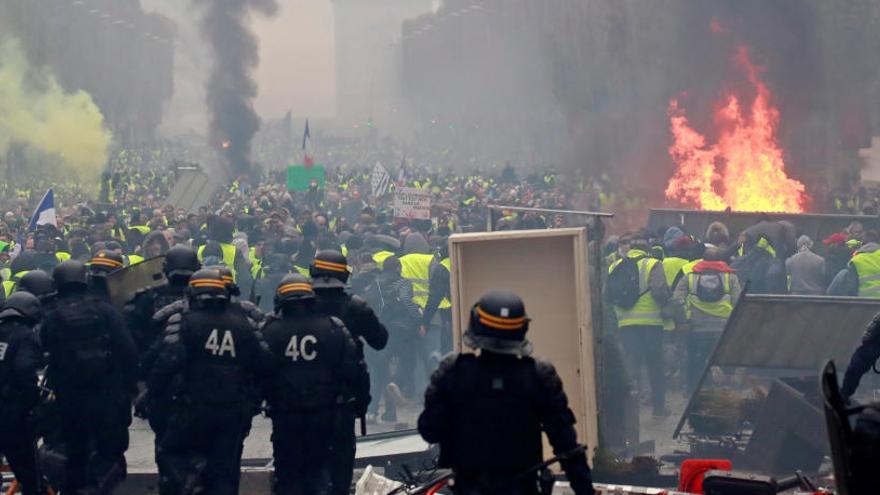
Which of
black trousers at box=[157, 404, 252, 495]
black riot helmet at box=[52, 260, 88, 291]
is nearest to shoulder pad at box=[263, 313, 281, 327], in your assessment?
black trousers at box=[157, 404, 252, 495]

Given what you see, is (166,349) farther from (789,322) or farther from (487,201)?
(487,201)

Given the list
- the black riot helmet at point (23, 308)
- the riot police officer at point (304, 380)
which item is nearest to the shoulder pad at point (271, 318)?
the riot police officer at point (304, 380)

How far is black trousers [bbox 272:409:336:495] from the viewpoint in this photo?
27.1 feet

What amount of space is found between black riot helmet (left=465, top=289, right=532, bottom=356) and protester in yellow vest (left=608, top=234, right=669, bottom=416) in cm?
733

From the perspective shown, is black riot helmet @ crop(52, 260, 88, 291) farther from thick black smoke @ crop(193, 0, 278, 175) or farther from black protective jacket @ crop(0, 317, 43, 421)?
thick black smoke @ crop(193, 0, 278, 175)

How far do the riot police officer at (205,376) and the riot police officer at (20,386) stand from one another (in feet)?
3.18

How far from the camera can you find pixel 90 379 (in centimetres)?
885

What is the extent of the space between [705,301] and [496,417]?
7786mm

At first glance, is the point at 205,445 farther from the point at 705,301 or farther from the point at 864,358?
the point at 705,301

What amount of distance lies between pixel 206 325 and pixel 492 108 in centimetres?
8192

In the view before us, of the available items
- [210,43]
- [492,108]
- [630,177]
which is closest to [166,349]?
[630,177]

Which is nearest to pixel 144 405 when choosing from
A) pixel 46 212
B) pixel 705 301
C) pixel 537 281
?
pixel 537 281

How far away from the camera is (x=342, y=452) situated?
333 inches

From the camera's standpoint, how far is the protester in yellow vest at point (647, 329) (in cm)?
1330
